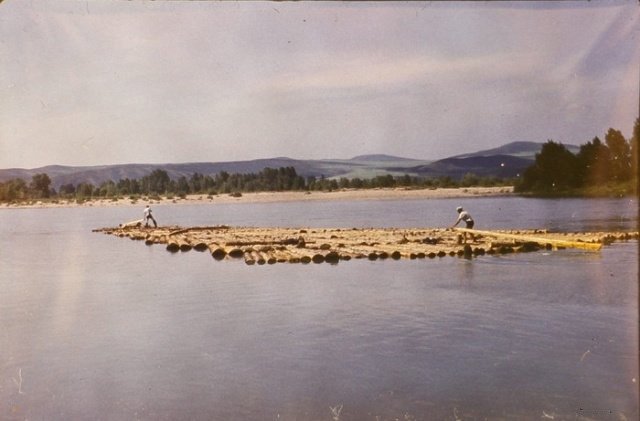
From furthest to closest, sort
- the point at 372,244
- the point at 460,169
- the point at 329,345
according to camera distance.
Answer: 1. the point at 460,169
2. the point at 372,244
3. the point at 329,345

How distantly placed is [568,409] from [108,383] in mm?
6181

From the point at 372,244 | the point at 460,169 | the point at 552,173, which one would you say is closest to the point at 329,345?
the point at 372,244

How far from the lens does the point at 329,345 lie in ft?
34.3

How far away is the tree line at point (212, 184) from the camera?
36.8 meters

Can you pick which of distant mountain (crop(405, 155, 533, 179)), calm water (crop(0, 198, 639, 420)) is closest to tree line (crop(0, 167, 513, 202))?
distant mountain (crop(405, 155, 533, 179))

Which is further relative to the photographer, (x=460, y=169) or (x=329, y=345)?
(x=460, y=169)

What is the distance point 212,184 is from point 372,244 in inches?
1305

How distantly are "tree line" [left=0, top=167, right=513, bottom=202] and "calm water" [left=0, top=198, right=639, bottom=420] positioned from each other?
15.7m

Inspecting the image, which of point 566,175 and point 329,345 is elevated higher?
point 566,175

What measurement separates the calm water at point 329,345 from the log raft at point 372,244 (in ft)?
6.87

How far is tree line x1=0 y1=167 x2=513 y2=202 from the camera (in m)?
36.8

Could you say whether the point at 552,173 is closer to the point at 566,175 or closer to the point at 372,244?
the point at 566,175

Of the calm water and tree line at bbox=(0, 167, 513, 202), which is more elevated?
tree line at bbox=(0, 167, 513, 202)

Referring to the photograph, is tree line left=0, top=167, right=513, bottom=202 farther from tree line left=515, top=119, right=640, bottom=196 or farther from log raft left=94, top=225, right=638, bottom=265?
log raft left=94, top=225, right=638, bottom=265
